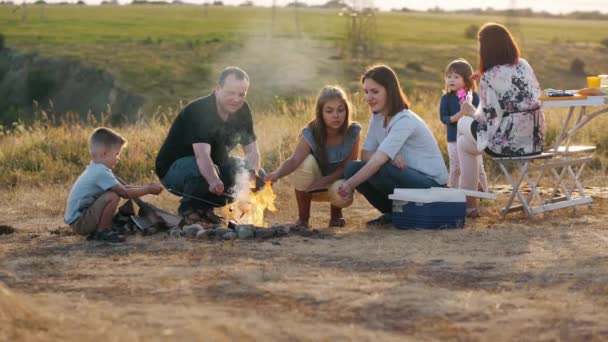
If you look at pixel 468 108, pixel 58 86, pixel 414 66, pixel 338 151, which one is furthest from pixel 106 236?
pixel 58 86

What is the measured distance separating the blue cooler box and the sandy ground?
14 centimetres

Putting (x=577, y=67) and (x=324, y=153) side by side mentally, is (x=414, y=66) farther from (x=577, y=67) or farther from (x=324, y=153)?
(x=324, y=153)

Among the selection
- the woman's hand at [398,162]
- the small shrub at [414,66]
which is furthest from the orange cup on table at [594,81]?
the small shrub at [414,66]

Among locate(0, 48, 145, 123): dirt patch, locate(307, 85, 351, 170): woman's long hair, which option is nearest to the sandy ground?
locate(307, 85, 351, 170): woman's long hair

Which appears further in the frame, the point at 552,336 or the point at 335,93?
the point at 335,93

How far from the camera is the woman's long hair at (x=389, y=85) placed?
325 inches

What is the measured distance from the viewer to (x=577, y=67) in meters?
52.4

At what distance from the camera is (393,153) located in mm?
8133

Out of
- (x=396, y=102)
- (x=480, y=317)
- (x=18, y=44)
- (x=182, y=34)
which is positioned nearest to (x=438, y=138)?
(x=396, y=102)

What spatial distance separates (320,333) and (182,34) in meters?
61.2

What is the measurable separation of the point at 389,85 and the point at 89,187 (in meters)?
2.59

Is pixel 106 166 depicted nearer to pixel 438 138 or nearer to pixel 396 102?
pixel 396 102

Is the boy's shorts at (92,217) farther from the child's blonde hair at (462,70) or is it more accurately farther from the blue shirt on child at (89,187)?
the child's blonde hair at (462,70)

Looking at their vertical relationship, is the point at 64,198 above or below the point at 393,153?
below
